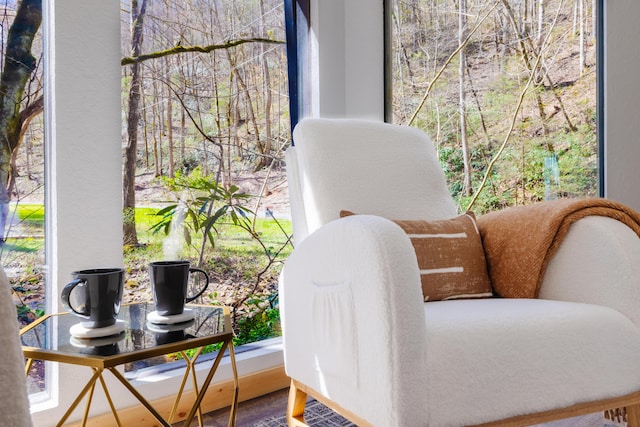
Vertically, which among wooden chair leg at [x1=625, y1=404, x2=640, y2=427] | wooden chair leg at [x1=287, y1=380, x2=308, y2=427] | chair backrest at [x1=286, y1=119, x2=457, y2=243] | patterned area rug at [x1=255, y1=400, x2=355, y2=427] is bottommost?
patterned area rug at [x1=255, y1=400, x2=355, y2=427]

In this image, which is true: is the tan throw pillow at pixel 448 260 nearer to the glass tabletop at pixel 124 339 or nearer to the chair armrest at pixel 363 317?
the chair armrest at pixel 363 317

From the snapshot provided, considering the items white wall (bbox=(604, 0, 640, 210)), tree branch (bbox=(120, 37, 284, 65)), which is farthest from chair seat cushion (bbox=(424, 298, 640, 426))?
white wall (bbox=(604, 0, 640, 210))

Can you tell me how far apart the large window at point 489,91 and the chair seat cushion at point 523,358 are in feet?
4.92

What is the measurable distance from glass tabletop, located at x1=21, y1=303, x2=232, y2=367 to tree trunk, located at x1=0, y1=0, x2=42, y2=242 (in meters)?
0.50

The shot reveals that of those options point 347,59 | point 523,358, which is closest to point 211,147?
point 347,59

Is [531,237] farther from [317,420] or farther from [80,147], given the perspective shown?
[80,147]

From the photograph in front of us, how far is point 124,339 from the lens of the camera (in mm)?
903

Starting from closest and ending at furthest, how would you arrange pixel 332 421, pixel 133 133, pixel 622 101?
1. pixel 332 421
2. pixel 133 133
3. pixel 622 101

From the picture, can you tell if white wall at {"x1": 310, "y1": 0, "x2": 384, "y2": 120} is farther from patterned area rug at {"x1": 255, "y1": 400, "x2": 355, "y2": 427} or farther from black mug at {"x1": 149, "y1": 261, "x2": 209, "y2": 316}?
black mug at {"x1": 149, "y1": 261, "x2": 209, "y2": 316}

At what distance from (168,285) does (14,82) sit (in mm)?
836

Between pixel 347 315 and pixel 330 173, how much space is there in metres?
0.54

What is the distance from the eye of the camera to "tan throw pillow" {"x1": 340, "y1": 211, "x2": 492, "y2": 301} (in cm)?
131

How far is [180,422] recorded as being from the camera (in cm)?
158

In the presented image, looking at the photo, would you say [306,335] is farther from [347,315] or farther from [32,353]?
[32,353]
